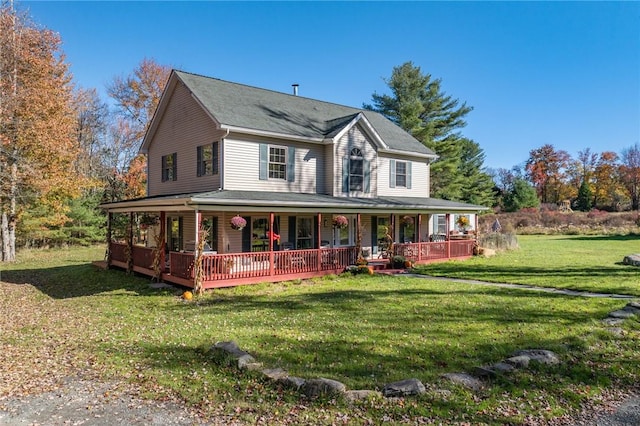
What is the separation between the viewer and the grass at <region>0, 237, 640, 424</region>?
510 cm

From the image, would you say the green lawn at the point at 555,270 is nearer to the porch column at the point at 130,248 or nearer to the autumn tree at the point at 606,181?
the porch column at the point at 130,248

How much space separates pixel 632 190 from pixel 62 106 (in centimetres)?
7376

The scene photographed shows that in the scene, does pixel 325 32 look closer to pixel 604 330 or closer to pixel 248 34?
pixel 248 34

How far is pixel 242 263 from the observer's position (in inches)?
558

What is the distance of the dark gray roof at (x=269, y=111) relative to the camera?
16625mm

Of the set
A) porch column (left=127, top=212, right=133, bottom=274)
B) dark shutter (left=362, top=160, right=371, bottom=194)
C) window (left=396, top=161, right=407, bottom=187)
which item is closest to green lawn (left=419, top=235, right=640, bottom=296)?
dark shutter (left=362, top=160, right=371, bottom=194)

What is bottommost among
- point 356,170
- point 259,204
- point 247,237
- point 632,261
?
point 632,261

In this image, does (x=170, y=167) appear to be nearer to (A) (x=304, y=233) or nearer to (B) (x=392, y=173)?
(A) (x=304, y=233)

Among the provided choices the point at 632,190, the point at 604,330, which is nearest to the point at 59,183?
the point at 604,330

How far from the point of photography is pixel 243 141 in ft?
53.4

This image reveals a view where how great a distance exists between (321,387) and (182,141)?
1548 centimetres

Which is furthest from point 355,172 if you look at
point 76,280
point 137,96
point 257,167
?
point 137,96

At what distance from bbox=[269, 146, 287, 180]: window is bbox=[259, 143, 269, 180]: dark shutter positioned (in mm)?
246

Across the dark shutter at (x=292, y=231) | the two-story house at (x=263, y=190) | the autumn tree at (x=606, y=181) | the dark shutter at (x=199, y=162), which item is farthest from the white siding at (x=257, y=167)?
the autumn tree at (x=606, y=181)
